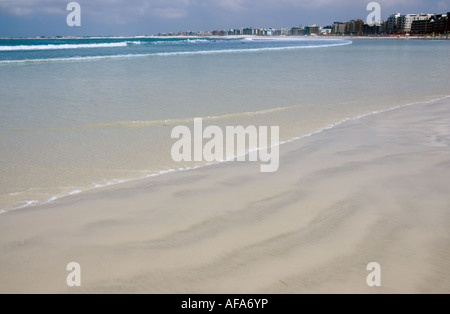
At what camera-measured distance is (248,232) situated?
2482 millimetres

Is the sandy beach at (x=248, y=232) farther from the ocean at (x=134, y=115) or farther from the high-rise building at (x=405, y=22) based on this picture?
the high-rise building at (x=405, y=22)

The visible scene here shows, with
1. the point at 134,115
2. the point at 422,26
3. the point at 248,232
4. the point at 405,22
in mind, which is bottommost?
the point at 248,232

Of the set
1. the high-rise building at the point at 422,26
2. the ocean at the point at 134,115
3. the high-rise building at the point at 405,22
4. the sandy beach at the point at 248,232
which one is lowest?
the sandy beach at the point at 248,232

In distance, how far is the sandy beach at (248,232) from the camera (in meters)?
1.99

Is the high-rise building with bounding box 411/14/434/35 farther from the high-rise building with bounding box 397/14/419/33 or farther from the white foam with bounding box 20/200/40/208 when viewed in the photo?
the white foam with bounding box 20/200/40/208

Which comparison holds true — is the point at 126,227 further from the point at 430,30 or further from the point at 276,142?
the point at 430,30

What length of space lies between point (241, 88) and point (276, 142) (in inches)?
205

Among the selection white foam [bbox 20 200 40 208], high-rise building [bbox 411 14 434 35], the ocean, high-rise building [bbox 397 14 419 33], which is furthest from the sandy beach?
high-rise building [bbox 397 14 419 33]

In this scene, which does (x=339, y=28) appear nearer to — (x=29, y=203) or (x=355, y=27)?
(x=355, y=27)

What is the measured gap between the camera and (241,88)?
9875 mm

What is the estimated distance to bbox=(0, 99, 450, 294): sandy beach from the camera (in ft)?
6.54

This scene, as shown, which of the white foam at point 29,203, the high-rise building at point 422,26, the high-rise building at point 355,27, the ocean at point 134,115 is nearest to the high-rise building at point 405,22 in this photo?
the high-rise building at point 422,26

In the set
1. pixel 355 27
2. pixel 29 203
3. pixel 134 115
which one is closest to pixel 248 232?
pixel 29 203

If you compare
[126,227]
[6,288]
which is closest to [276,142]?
[126,227]
